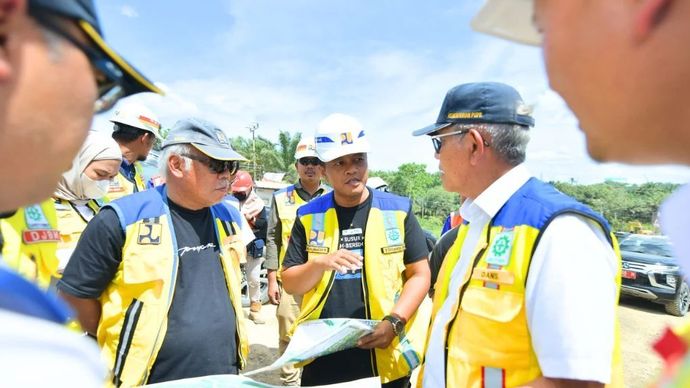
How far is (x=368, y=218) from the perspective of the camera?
9.07ft

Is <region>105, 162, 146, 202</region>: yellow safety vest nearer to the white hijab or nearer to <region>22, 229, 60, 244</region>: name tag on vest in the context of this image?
the white hijab

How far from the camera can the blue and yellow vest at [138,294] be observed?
1983 mm

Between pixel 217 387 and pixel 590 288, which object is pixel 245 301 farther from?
pixel 590 288

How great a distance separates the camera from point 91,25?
67 cm

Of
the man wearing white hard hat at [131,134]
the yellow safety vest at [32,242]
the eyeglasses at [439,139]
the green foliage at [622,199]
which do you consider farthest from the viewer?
the green foliage at [622,199]

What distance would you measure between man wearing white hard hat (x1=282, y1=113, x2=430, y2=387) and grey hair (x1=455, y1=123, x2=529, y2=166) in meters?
1.05

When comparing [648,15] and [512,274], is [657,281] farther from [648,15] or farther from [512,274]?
[648,15]

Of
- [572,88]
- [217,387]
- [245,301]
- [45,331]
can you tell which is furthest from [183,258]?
[245,301]

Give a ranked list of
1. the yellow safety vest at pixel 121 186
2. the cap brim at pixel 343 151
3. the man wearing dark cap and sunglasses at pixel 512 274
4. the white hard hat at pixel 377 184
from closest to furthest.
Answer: the man wearing dark cap and sunglasses at pixel 512 274 → the cap brim at pixel 343 151 → the yellow safety vest at pixel 121 186 → the white hard hat at pixel 377 184

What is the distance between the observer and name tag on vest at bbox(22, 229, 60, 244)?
6.01 feet

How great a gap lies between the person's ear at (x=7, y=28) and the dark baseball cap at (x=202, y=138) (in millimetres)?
1854

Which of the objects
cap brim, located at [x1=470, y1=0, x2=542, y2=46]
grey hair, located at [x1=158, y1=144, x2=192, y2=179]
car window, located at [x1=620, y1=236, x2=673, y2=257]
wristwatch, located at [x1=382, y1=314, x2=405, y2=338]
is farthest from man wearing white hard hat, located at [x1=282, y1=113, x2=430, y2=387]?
car window, located at [x1=620, y1=236, x2=673, y2=257]

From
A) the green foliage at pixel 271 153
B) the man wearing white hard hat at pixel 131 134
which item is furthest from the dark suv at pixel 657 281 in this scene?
the green foliage at pixel 271 153

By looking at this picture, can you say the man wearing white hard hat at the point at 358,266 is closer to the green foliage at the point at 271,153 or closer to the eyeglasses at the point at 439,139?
the eyeglasses at the point at 439,139
